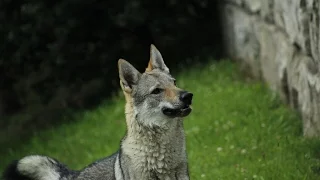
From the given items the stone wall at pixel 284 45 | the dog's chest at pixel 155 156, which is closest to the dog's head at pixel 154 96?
the dog's chest at pixel 155 156

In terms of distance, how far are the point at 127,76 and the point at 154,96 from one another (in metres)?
0.38

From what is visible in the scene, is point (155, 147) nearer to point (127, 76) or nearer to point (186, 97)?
point (186, 97)

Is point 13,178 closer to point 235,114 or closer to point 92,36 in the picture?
point 235,114

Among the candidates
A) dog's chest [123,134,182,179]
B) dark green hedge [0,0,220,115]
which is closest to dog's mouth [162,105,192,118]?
dog's chest [123,134,182,179]

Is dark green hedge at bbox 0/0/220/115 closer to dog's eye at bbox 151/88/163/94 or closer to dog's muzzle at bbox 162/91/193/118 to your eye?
dog's eye at bbox 151/88/163/94

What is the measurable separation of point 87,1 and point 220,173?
5.50 m

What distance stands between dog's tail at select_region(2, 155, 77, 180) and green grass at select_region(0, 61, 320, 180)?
4.65ft

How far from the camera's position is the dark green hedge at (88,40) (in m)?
12.3

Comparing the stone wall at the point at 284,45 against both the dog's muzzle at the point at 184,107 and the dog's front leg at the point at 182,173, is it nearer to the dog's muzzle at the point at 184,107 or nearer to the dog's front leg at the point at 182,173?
the dog's muzzle at the point at 184,107

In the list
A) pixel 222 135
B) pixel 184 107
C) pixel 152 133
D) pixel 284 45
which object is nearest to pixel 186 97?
pixel 184 107

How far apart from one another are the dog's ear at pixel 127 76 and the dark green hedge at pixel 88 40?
587cm

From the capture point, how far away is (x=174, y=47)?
13109mm

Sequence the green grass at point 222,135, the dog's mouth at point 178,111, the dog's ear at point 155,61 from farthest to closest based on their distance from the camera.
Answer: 1. the green grass at point 222,135
2. the dog's ear at point 155,61
3. the dog's mouth at point 178,111

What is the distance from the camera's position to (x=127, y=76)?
628 centimetres
